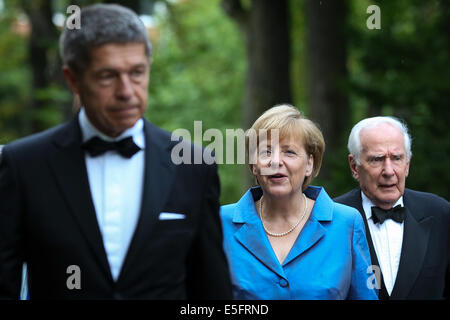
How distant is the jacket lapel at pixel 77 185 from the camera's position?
2828 mm

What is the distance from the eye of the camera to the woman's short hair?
13.3 ft

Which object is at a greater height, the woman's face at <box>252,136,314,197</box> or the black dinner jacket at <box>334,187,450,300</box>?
the woman's face at <box>252,136,314,197</box>

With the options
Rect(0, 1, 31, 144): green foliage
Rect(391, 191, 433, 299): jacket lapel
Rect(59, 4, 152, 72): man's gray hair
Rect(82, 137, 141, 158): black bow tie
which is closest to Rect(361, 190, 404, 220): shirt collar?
Rect(391, 191, 433, 299): jacket lapel

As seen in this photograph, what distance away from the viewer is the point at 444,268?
14.0 ft

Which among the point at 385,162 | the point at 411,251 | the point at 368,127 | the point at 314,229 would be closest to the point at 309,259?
the point at 314,229

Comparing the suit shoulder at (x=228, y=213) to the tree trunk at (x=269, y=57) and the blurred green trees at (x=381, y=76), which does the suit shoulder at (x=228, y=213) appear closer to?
the blurred green trees at (x=381, y=76)

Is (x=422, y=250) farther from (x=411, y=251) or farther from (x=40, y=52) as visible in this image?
(x=40, y=52)

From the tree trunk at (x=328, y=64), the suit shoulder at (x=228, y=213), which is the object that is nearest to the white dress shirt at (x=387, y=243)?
the suit shoulder at (x=228, y=213)

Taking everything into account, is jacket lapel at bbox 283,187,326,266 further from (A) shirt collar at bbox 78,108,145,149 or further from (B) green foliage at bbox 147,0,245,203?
(B) green foliage at bbox 147,0,245,203

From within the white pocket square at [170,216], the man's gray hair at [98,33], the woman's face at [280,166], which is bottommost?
the white pocket square at [170,216]

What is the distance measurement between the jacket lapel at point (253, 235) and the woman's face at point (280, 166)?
0.53ft

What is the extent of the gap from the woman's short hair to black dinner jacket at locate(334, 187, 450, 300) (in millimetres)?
600

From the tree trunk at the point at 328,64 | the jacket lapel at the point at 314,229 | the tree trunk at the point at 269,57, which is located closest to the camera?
the jacket lapel at the point at 314,229
